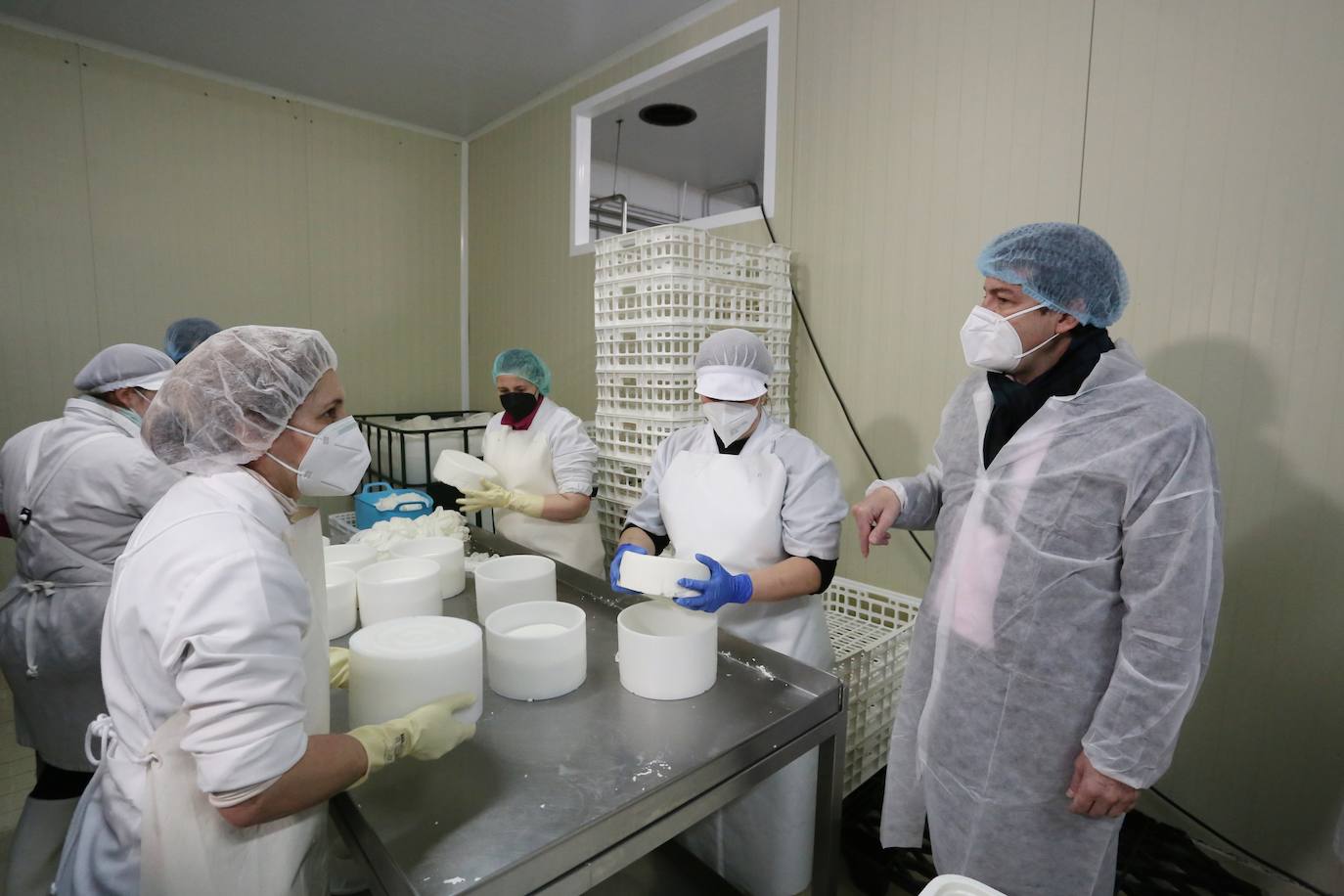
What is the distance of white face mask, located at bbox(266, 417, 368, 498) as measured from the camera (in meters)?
0.92

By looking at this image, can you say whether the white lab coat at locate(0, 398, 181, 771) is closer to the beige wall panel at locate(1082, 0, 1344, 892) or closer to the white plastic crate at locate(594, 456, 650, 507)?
the white plastic crate at locate(594, 456, 650, 507)

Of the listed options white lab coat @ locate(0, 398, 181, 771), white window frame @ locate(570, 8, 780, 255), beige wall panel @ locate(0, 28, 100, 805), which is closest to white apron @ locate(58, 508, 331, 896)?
white lab coat @ locate(0, 398, 181, 771)

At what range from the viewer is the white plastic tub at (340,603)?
1320 mm

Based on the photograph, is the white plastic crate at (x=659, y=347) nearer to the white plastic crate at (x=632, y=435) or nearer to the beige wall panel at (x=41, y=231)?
the white plastic crate at (x=632, y=435)

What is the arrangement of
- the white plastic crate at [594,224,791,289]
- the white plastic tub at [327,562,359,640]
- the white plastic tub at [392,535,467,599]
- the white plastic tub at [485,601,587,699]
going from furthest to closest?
the white plastic crate at [594,224,791,289], the white plastic tub at [392,535,467,599], the white plastic tub at [327,562,359,640], the white plastic tub at [485,601,587,699]

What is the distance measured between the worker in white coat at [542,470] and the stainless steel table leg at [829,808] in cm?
120

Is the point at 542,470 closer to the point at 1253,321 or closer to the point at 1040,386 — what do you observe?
the point at 1040,386

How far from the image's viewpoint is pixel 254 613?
2.33 ft

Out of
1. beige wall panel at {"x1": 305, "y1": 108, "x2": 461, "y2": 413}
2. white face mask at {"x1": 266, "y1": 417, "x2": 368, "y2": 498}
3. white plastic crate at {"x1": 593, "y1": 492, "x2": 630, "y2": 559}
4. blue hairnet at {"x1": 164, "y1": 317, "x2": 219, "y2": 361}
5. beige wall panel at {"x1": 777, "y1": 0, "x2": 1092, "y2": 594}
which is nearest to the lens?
white face mask at {"x1": 266, "y1": 417, "x2": 368, "y2": 498}

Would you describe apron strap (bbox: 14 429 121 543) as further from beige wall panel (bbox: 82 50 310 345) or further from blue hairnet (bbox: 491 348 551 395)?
beige wall panel (bbox: 82 50 310 345)

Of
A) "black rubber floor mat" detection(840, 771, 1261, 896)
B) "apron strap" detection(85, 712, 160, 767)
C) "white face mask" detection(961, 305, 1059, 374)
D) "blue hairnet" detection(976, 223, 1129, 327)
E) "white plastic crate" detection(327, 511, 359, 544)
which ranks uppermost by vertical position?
"blue hairnet" detection(976, 223, 1129, 327)

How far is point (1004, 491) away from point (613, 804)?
33.0 inches

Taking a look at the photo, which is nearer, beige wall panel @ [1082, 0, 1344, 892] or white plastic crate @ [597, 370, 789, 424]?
beige wall panel @ [1082, 0, 1344, 892]

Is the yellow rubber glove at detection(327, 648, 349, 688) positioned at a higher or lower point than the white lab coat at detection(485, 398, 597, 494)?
lower
